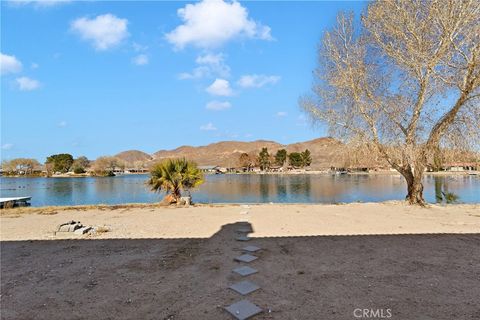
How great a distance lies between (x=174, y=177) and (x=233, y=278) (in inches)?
324

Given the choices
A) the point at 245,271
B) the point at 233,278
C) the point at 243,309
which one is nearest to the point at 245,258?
the point at 245,271

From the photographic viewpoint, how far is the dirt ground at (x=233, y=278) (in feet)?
9.95

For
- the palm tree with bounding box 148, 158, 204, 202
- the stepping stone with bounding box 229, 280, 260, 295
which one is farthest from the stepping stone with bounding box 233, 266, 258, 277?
the palm tree with bounding box 148, 158, 204, 202

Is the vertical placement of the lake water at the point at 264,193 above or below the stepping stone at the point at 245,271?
below

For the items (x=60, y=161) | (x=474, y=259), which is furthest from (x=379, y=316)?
(x=60, y=161)

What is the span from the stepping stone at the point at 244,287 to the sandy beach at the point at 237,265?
2.9 inches

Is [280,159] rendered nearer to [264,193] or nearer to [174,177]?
[264,193]

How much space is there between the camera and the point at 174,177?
11.6 metres

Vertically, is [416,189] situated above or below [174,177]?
below

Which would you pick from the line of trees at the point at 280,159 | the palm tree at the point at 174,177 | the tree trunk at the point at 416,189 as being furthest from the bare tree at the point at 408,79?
the line of trees at the point at 280,159

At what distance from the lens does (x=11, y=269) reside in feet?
14.3

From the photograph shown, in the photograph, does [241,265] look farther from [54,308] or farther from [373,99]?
[373,99]

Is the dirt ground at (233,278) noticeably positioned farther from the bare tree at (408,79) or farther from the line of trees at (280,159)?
the line of trees at (280,159)

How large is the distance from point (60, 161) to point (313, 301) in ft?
381
